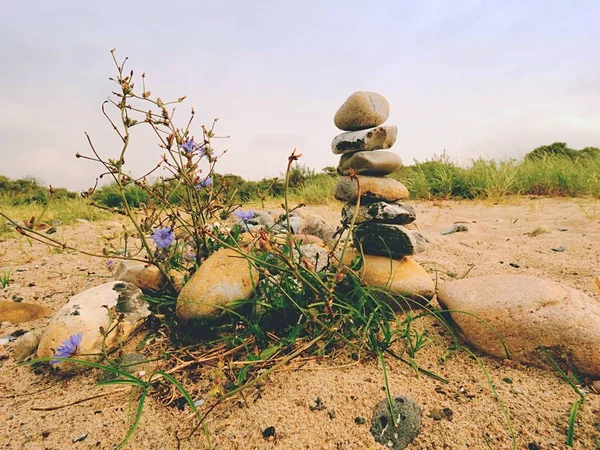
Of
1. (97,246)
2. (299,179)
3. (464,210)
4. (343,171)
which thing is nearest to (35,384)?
(343,171)

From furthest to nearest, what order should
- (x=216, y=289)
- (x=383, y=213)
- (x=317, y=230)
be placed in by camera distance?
(x=317, y=230), (x=383, y=213), (x=216, y=289)

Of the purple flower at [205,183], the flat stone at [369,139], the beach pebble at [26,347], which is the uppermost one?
the flat stone at [369,139]

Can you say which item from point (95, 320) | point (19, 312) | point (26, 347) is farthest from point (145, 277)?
point (19, 312)

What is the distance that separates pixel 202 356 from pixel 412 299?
113 centimetres

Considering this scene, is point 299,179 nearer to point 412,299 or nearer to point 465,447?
point 412,299

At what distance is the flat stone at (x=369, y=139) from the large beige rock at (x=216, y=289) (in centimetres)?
99

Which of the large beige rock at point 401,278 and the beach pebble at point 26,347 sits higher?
the large beige rock at point 401,278

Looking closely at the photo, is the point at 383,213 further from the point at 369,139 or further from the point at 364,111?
the point at 364,111

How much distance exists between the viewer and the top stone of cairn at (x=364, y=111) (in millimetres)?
2311

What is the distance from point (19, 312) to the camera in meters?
2.36

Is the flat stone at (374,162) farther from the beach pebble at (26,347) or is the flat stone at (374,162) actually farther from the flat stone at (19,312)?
the flat stone at (19,312)

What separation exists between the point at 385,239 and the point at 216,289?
101 cm

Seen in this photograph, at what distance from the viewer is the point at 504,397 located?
1448mm

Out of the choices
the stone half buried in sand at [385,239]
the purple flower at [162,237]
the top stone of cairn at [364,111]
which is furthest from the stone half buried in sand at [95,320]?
the top stone of cairn at [364,111]
